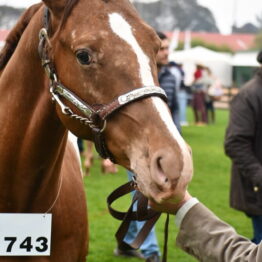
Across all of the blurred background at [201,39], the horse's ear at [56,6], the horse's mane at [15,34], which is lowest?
the blurred background at [201,39]

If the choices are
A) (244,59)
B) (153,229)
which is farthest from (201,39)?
(153,229)

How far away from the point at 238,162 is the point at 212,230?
3.00 m

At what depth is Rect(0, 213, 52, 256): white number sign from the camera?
331cm

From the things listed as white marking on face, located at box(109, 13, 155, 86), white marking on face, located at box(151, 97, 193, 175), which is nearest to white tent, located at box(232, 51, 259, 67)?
white marking on face, located at box(109, 13, 155, 86)

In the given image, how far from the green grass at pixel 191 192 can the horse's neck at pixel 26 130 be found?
324 cm

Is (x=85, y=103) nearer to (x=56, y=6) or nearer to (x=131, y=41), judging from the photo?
(x=131, y=41)

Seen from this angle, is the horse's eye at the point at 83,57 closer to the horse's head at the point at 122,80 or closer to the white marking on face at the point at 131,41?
the horse's head at the point at 122,80

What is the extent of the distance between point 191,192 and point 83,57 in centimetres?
731

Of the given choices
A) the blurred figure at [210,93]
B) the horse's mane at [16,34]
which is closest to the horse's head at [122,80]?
the horse's mane at [16,34]

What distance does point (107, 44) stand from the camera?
273cm

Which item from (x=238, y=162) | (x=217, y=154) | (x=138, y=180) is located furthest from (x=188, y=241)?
(x=217, y=154)

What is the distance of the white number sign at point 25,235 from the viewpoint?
10.9ft

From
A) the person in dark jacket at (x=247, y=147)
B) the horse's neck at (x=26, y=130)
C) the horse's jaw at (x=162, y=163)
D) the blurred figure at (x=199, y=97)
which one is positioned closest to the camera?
the horse's jaw at (x=162, y=163)

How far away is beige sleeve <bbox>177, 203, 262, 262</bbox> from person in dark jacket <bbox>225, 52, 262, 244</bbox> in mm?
2883
